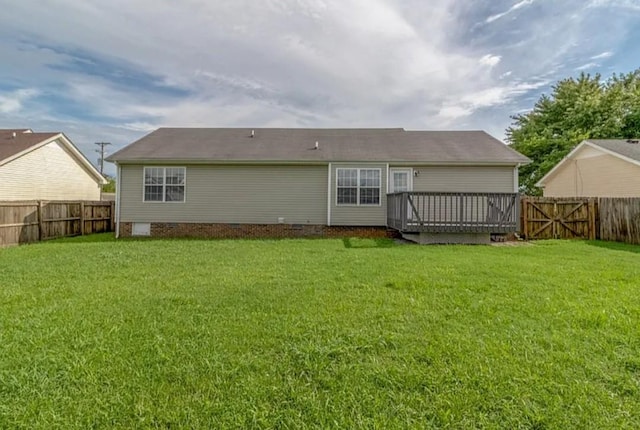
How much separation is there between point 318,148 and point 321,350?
11264 mm

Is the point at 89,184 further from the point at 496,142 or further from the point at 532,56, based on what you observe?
the point at 532,56

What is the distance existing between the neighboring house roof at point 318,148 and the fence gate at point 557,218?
191 cm

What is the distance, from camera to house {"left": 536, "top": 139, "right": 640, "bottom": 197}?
15258 mm

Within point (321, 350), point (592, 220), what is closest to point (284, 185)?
point (321, 350)

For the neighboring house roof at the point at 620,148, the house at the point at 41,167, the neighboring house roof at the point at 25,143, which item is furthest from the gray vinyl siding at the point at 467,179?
the house at the point at 41,167

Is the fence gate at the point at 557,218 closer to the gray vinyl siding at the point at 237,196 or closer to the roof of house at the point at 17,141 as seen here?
the gray vinyl siding at the point at 237,196

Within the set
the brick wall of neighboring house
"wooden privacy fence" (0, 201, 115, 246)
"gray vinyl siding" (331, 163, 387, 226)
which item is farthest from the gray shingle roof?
"wooden privacy fence" (0, 201, 115, 246)

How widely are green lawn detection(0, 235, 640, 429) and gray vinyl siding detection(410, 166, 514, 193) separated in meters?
6.67

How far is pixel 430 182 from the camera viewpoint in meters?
12.5

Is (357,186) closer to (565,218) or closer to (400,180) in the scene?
(400,180)

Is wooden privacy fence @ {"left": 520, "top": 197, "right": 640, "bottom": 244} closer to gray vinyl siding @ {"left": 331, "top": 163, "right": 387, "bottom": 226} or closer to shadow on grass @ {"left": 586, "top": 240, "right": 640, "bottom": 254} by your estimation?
shadow on grass @ {"left": 586, "top": 240, "right": 640, "bottom": 254}

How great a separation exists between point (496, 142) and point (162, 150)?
1366cm

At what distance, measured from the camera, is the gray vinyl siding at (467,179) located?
1237cm

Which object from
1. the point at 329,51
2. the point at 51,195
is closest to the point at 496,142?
the point at 329,51
